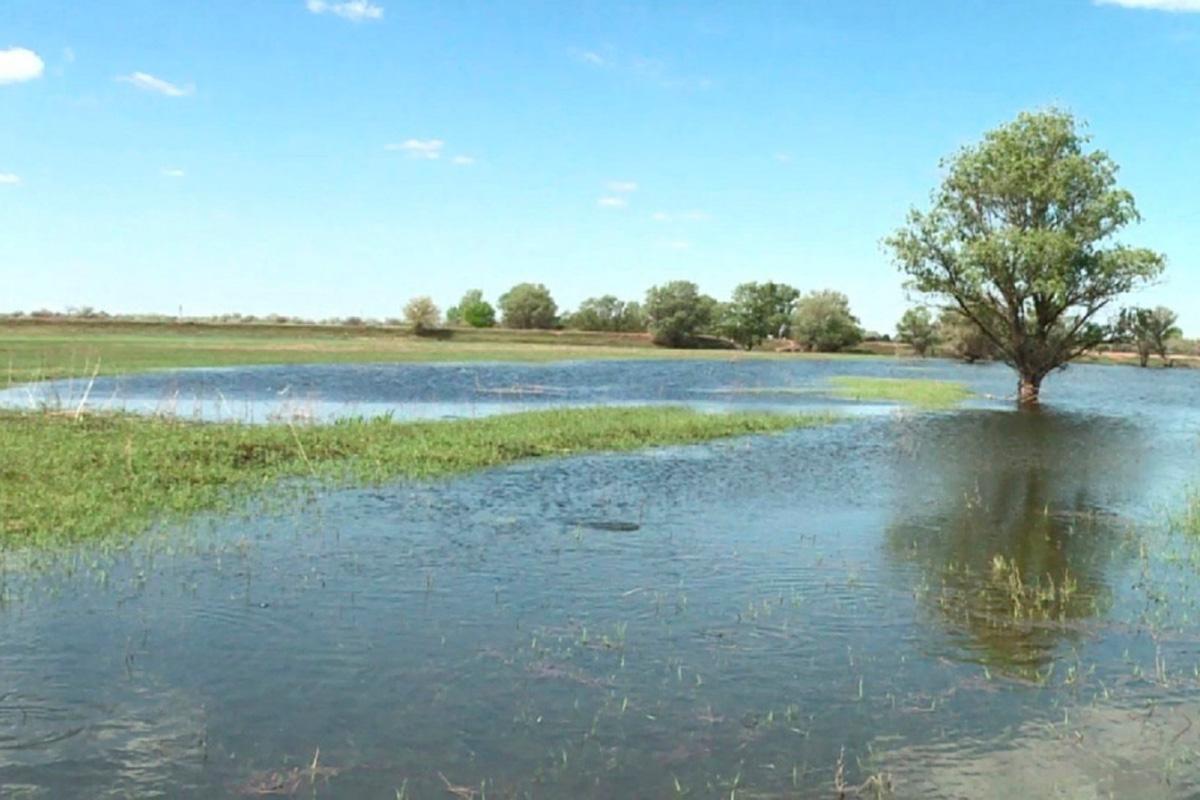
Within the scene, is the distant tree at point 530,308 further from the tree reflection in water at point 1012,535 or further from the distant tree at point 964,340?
the tree reflection in water at point 1012,535

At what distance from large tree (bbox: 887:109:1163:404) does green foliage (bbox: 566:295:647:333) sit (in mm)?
134779

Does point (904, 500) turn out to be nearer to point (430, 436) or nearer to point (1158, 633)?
point (1158, 633)

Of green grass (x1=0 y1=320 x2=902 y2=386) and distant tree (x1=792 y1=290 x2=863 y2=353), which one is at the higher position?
distant tree (x1=792 y1=290 x2=863 y2=353)

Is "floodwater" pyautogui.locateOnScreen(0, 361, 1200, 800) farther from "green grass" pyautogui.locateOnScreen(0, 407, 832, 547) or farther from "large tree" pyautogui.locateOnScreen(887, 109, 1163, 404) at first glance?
"large tree" pyautogui.locateOnScreen(887, 109, 1163, 404)

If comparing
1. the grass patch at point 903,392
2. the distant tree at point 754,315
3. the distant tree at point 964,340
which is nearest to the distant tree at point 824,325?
the distant tree at point 754,315

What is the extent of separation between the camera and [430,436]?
2984 centimetres

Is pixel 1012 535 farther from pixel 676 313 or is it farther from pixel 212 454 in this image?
pixel 676 313

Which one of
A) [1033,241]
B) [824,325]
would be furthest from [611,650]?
[824,325]

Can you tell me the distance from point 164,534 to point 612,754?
10.4 m

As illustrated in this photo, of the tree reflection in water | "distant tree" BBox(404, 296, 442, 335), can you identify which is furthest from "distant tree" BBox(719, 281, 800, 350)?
the tree reflection in water

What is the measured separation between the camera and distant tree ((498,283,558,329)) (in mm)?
187875

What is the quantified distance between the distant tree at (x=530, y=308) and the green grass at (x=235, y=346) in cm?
1564

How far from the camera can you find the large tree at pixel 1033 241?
50938mm

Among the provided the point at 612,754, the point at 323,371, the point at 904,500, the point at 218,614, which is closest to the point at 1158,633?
the point at 612,754
